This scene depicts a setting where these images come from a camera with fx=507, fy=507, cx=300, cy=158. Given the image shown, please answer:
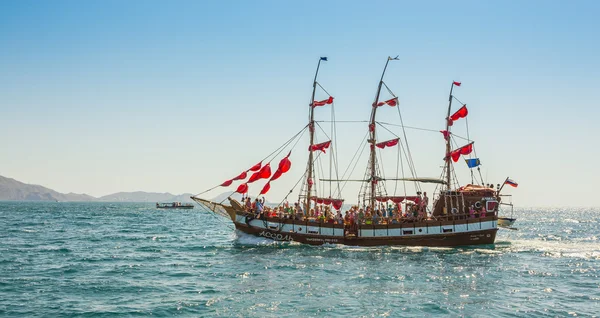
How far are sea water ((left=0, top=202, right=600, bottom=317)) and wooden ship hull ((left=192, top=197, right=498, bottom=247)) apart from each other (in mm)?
956

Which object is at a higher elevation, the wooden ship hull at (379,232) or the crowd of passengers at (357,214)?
the crowd of passengers at (357,214)

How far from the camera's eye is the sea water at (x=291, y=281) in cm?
2208

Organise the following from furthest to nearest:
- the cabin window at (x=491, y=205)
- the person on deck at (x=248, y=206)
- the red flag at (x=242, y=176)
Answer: the person on deck at (x=248, y=206) < the cabin window at (x=491, y=205) < the red flag at (x=242, y=176)

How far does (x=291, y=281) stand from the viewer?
91.9 feet

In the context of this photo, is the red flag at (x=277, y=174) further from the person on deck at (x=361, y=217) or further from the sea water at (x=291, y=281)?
the person on deck at (x=361, y=217)

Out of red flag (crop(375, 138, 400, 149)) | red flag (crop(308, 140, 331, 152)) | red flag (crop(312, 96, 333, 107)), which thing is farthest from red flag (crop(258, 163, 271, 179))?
red flag (crop(375, 138, 400, 149))

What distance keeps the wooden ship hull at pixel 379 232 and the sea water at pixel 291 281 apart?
0.96m

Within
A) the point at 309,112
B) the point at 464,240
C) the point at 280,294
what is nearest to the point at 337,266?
the point at 280,294

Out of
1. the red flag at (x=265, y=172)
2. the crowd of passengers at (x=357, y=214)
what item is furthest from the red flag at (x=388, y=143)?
the red flag at (x=265, y=172)

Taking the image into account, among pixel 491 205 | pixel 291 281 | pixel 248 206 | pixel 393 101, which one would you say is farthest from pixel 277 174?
pixel 491 205

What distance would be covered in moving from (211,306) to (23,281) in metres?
11.7

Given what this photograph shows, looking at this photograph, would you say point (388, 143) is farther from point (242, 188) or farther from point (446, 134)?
point (242, 188)

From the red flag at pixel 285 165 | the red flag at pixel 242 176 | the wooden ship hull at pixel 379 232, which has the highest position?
the red flag at pixel 285 165

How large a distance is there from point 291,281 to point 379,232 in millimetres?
16850
